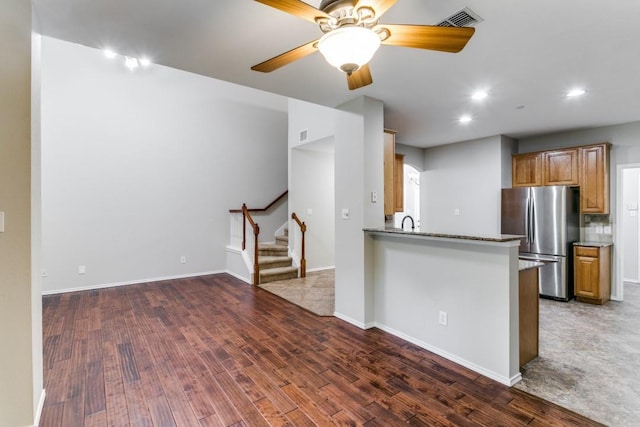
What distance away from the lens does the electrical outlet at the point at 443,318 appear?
8.91 ft

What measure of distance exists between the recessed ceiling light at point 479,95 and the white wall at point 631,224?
4.47 meters

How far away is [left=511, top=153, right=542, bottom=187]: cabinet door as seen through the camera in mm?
4898

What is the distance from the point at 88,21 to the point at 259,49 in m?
1.07

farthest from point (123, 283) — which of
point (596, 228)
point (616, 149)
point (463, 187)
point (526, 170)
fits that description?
point (616, 149)

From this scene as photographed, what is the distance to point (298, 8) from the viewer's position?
131 centimetres

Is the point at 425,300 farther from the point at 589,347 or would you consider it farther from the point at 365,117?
the point at 365,117

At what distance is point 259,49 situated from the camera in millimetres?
2271

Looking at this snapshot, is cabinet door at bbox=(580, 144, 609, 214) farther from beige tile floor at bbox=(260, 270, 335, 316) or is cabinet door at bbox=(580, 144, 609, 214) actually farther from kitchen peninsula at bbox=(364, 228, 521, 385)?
beige tile floor at bbox=(260, 270, 335, 316)

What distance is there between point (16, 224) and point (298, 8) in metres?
1.91

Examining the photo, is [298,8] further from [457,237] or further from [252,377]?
[252,377]

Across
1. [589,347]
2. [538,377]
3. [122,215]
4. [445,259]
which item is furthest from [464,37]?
[122,215]

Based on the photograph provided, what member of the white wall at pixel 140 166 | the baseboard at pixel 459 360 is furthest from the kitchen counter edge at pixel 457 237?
the white wall at pixel 140 166

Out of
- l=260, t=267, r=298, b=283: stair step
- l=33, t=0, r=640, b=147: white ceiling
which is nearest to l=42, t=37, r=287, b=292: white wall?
l=260, t=267, r=298, b=283: stair step

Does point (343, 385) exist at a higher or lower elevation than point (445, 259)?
lower
